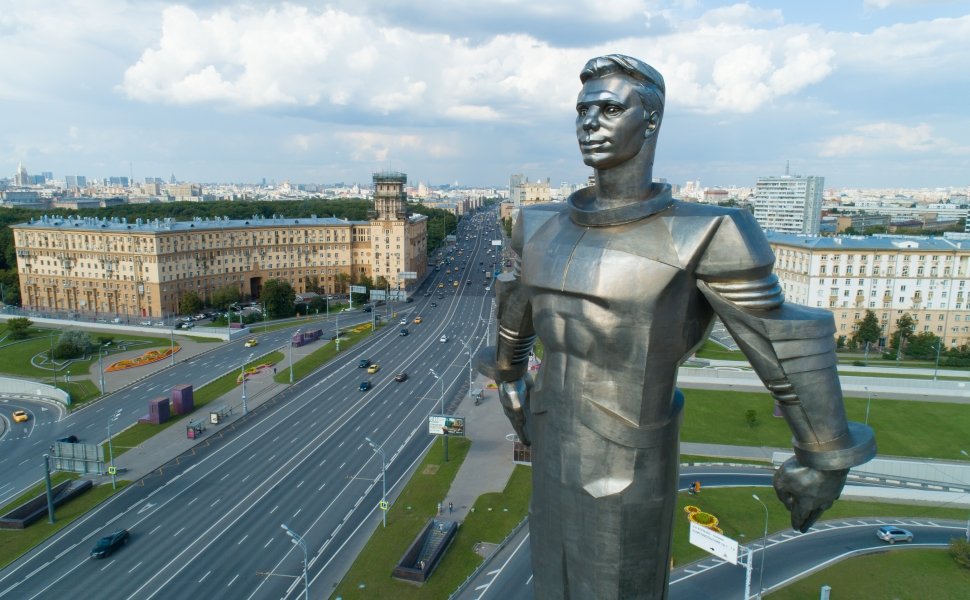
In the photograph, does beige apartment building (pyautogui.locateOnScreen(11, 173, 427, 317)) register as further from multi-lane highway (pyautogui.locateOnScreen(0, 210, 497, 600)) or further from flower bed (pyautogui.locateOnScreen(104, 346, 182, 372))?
multi-lane highway (pyautogui.locateOnScreen(0, 210, 497, 600))

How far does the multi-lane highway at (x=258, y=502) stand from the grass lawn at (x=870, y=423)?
64.2 feet

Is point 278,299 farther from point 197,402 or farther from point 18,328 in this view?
point 197,402

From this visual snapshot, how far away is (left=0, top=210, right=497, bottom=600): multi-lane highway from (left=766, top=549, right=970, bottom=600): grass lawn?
2005 centimetres

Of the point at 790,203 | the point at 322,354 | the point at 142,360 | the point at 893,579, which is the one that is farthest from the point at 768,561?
the point at 790,203

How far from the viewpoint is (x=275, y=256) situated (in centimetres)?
10125

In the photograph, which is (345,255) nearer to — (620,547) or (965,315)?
(965,315)

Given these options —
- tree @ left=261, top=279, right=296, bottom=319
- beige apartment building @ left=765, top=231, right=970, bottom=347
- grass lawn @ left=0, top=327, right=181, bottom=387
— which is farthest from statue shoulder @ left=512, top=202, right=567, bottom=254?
tree @ left=261, top=279, right=296, bottom=319

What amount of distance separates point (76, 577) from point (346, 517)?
1160 cm

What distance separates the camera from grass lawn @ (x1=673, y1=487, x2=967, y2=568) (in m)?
30.9

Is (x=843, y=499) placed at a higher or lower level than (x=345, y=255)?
lower

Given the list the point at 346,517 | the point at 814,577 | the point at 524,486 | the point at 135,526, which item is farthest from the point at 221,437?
the point at 814,577

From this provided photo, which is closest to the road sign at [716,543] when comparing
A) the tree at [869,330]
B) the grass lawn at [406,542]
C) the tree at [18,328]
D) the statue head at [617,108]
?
the grass lawn at [406,542]

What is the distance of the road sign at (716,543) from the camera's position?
70.4 feet

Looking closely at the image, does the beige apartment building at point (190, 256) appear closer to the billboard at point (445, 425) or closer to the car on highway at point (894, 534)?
the billboard at point (445, 425)
